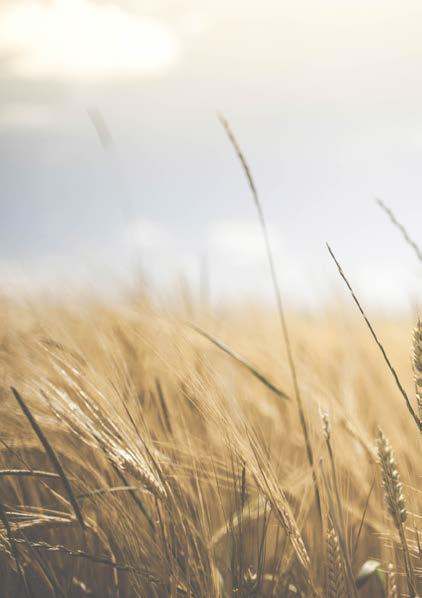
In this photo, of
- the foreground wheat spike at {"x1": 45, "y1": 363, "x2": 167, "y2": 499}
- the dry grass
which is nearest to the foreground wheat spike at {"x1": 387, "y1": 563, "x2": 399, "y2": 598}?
the dry grass

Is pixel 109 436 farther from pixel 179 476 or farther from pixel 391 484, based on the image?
pixel 391 484

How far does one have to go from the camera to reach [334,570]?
1.66 feet

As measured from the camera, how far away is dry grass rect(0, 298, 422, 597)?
520 millimetres

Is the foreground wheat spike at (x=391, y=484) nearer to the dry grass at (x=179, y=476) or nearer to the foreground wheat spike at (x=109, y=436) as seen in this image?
the dry grass at (x=179, y=476)

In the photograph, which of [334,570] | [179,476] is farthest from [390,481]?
[179,476]

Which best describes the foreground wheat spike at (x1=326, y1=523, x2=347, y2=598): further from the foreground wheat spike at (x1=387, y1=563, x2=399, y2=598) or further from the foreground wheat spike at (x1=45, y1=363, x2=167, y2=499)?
the foreground wheat spike at (x1=45, y1=363, x2=167, y2=499)

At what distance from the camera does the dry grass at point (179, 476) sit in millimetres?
520

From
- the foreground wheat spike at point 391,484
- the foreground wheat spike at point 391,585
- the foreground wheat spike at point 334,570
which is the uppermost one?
the foreground wheat spike at point 391,484

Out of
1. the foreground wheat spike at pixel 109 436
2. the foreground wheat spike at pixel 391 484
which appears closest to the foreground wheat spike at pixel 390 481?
the foreground wheat spike at pixel 391 484

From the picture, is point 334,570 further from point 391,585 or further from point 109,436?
point 109,436

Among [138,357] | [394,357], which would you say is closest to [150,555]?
[138,357]

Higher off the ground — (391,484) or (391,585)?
(391,484)

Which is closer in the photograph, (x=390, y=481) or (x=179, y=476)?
(x=390, y=481)

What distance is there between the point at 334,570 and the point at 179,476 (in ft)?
0.62
